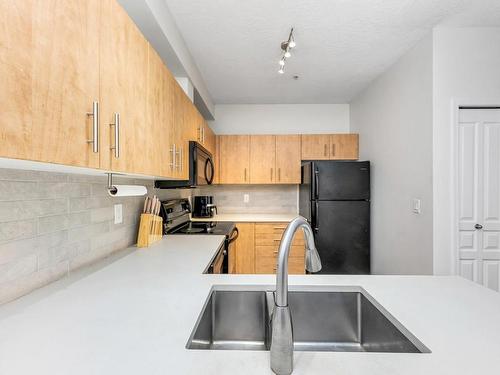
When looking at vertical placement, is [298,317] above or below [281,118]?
below

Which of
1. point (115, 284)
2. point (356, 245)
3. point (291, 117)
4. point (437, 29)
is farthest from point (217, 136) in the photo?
point (115, 284)

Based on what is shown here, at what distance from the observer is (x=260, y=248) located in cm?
344

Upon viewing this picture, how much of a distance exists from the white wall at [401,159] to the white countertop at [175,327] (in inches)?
49.6

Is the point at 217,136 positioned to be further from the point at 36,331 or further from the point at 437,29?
the point at 36,331

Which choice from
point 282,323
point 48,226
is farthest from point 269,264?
point 282,323

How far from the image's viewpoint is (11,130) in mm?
593

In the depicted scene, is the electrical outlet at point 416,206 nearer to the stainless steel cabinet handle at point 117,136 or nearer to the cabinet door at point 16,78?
the stainless steel cabinet handle at point 117,136

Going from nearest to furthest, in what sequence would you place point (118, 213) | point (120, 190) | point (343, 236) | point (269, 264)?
1. point (120, 190)
2. point (118, 213)
3. point (343, 236)
4. point (269, 264)

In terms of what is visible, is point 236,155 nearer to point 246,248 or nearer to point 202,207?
point 202,207

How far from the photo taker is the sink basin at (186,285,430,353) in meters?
1.12

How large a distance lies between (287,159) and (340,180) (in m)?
0.86

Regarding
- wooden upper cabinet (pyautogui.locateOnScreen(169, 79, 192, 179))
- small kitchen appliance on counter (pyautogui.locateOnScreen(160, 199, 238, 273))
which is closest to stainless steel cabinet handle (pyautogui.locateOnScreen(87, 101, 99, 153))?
wooden upper cabinet (pyautogui.locateOnScreen(169, 79, 192, 179))

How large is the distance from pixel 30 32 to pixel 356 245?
3279 mm

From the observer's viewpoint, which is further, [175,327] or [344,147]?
[344,147]
